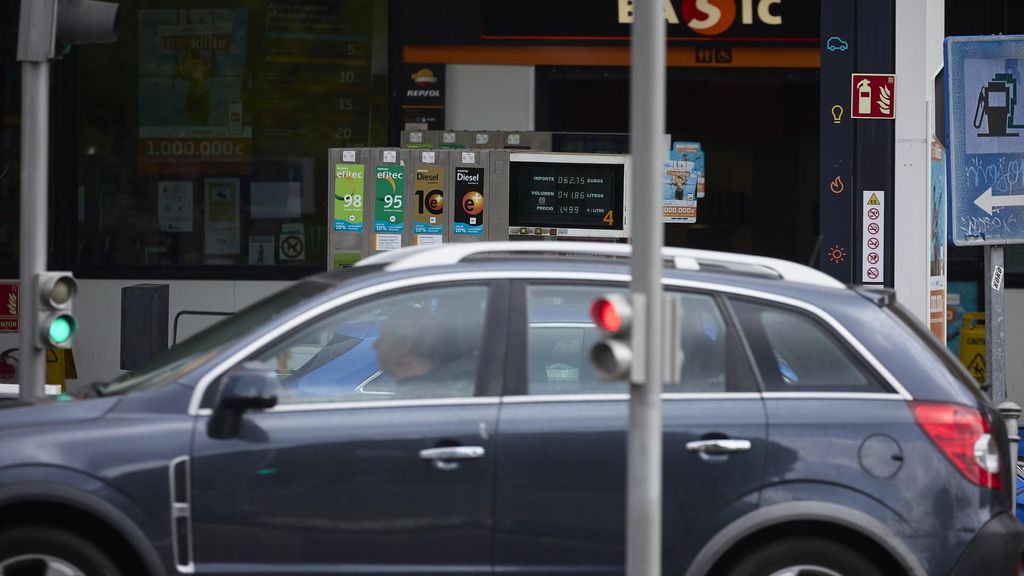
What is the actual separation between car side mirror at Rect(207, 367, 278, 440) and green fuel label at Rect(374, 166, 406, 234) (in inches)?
241

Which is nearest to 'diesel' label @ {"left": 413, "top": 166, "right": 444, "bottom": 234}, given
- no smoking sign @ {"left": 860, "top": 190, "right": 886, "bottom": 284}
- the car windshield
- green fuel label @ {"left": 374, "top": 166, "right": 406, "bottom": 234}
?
green fuel label @ {"left": 374, "top": 166, "right": 406, "bottom": 234}

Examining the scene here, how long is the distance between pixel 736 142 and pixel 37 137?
8.28 metres

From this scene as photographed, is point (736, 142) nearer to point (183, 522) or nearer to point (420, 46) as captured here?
point (420, 46)

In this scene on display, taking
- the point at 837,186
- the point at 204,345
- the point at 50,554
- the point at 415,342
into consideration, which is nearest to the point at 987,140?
the point at 837,186

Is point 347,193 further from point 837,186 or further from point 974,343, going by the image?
point 974,343

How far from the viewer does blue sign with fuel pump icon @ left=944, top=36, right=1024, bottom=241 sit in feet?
25.8

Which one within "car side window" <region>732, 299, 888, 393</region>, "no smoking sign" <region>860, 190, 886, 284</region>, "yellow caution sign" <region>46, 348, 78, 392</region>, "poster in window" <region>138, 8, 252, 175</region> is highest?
"poster in window" <region>138, 8, 252, 175</region>

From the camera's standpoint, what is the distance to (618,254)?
5746 mm

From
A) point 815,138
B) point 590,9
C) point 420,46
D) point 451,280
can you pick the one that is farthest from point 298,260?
point 451,280

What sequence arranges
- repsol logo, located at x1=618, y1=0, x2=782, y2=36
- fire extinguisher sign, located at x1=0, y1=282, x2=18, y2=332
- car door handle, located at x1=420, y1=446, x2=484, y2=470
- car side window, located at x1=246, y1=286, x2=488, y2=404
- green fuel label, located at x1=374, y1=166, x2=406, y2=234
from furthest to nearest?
1. fire extinguisher sign, located at x1=0, y1=282, x2=18, y2=332
2. repsol logo, located at x1=618, y1=0, x2=782, y2=36
3. green fuel label, located at x1=374, y1=166, x2=406, y2=234
4. car side window, located at x1=246, y1=286, x2=488, y2=404
5. car door handle, located at x1=420, y1=446, x2=484, y2=470

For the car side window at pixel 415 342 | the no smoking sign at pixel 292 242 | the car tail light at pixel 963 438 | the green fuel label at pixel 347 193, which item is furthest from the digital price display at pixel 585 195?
the car tail light at pixel 963 438

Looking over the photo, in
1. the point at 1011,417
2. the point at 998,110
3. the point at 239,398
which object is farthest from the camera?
the point at 998,110

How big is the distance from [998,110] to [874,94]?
1.51 m

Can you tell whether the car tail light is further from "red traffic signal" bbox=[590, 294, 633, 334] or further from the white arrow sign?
the white arrow sign
